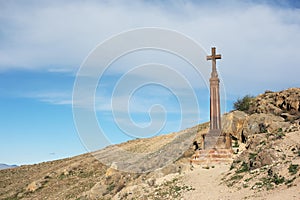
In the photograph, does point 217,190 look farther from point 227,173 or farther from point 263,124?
point 263,124

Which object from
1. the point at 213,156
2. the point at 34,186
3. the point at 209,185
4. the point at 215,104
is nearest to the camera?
the point at 209,185

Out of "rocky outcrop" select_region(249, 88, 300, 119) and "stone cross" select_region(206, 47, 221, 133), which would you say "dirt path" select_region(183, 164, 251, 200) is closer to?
"stone cross" select_region(206, 47, 221, 133)

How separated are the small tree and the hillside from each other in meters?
1.10

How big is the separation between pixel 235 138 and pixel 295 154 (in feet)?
26.9

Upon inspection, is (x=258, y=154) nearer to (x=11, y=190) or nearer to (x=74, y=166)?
(x=74, y=166)

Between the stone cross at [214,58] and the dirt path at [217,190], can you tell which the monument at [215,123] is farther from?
the dirt path at [217,190]

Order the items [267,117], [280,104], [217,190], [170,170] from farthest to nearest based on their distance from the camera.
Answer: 1. [280,104]
2. [267,117]
3. [170,170]
4. [217,190]

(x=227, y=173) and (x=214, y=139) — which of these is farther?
(x=214, y=139)

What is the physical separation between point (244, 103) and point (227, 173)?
16578 mm

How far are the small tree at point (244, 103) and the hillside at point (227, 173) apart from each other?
1103 mm

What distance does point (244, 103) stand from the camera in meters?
32.5

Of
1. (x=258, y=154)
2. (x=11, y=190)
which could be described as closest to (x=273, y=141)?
(x=258, y=154)

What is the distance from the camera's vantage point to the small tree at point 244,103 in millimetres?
31295

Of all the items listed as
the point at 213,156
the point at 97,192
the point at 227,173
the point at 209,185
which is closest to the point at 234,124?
the point at 213,156
